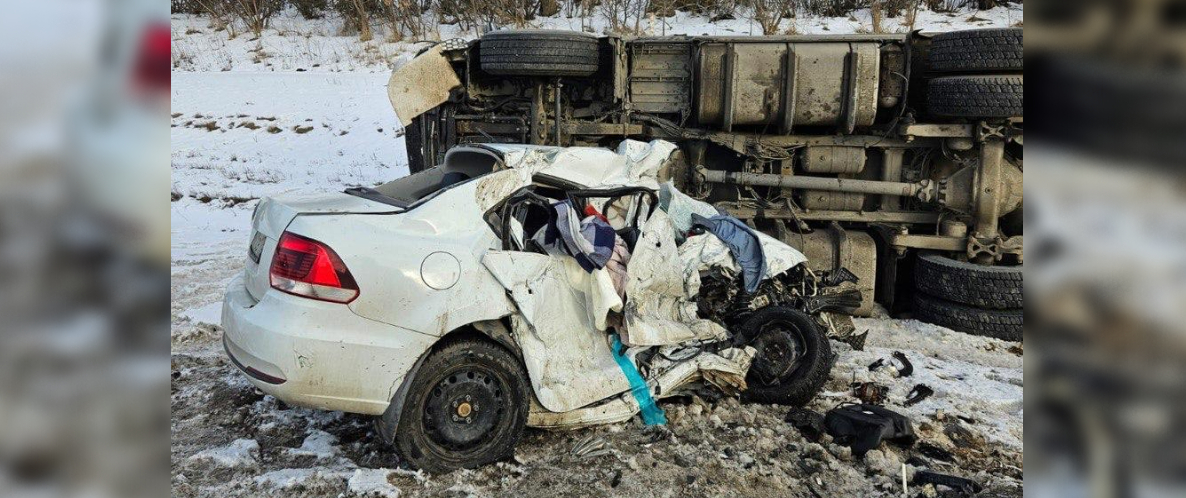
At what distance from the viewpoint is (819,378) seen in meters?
4.73

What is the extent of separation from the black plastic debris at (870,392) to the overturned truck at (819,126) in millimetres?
1953

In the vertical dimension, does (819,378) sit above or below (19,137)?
below

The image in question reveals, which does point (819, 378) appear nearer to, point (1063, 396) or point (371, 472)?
point (371, 472)

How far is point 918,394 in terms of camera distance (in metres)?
5.10

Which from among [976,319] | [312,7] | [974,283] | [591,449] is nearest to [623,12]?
[312,7]

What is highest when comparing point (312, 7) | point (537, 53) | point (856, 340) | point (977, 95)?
point (312, 7)

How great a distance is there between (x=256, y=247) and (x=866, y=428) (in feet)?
11.1

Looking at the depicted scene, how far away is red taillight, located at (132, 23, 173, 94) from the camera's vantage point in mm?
732

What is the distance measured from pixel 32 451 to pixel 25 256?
0.18 metres

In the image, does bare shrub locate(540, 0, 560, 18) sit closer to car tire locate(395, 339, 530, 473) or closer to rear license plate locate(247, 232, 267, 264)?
rear license plate locate(247, 232, 267, 264)

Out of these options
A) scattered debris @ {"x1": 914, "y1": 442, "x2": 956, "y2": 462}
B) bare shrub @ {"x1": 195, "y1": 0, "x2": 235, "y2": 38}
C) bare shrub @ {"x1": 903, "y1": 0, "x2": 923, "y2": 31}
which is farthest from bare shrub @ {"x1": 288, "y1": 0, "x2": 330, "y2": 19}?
scattered debris @ {"x1": 914, "y1": 442, "x2": 956, "y2": 462}

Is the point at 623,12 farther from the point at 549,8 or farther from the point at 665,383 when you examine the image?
the point at 665,383

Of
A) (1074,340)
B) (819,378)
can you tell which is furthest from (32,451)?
(819,378)

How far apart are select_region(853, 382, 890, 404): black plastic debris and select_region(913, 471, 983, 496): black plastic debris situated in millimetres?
1064
